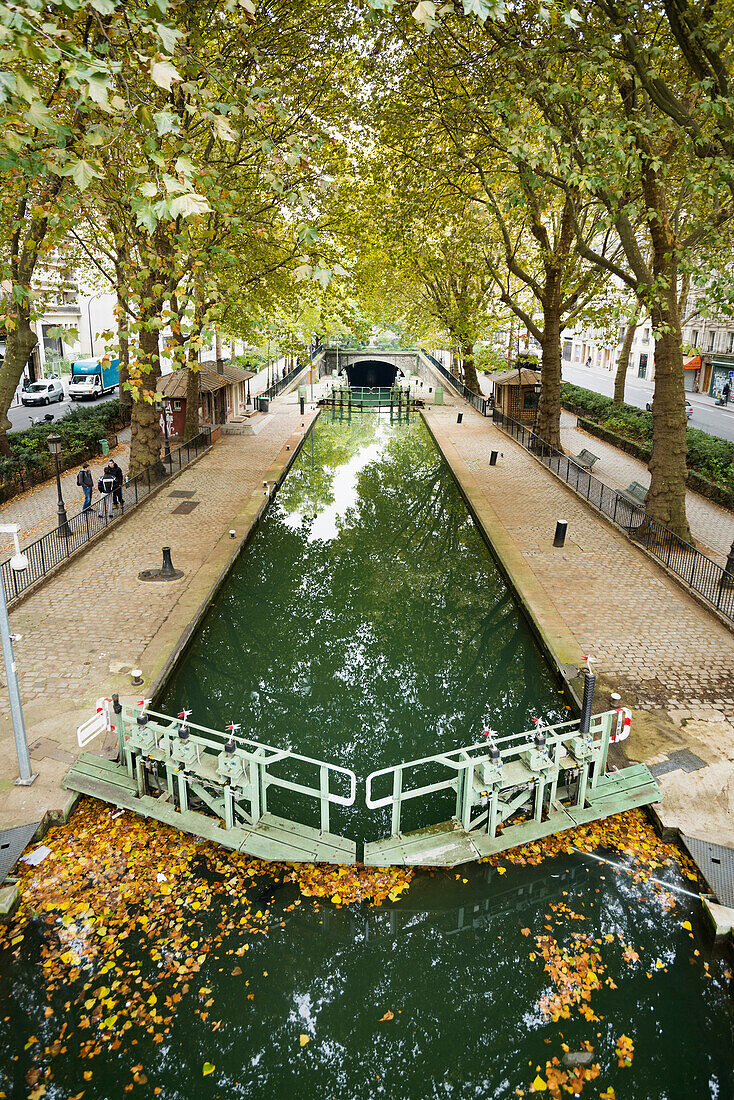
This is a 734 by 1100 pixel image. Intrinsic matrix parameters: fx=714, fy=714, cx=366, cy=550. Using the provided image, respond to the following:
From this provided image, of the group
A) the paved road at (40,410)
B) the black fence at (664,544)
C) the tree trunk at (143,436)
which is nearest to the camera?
the black fence at (664,544)

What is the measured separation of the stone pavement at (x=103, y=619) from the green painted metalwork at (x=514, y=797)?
426cm

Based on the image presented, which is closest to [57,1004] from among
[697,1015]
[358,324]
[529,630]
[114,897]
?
[114,897]

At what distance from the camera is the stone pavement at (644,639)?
924 centimetres

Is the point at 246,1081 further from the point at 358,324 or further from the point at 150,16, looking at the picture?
the point at 358,324

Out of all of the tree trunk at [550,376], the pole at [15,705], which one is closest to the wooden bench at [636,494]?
the tree trunk at [550,376]

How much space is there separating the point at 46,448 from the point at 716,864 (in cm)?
2371

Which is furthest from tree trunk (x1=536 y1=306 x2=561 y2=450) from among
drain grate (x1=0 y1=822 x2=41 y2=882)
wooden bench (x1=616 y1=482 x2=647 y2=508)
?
drain grate (x1=0 y1=822 x2=41 y2=882)

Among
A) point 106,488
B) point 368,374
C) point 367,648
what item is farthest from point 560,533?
point 368,374

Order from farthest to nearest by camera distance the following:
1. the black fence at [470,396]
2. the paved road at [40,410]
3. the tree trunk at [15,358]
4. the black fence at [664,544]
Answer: the black fence at [470,396], the paved road at [40,410], the black fence at [664,544], the tree trunk at [15,358]

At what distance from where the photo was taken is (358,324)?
25.8m

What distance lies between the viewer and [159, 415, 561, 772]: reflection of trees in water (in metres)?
11.4

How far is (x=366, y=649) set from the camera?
541 inches

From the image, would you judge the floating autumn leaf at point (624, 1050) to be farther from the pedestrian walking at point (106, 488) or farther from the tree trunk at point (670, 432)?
the pedestrian walking at point (106, 488)

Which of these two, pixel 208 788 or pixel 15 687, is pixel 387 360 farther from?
pixel 15 687
